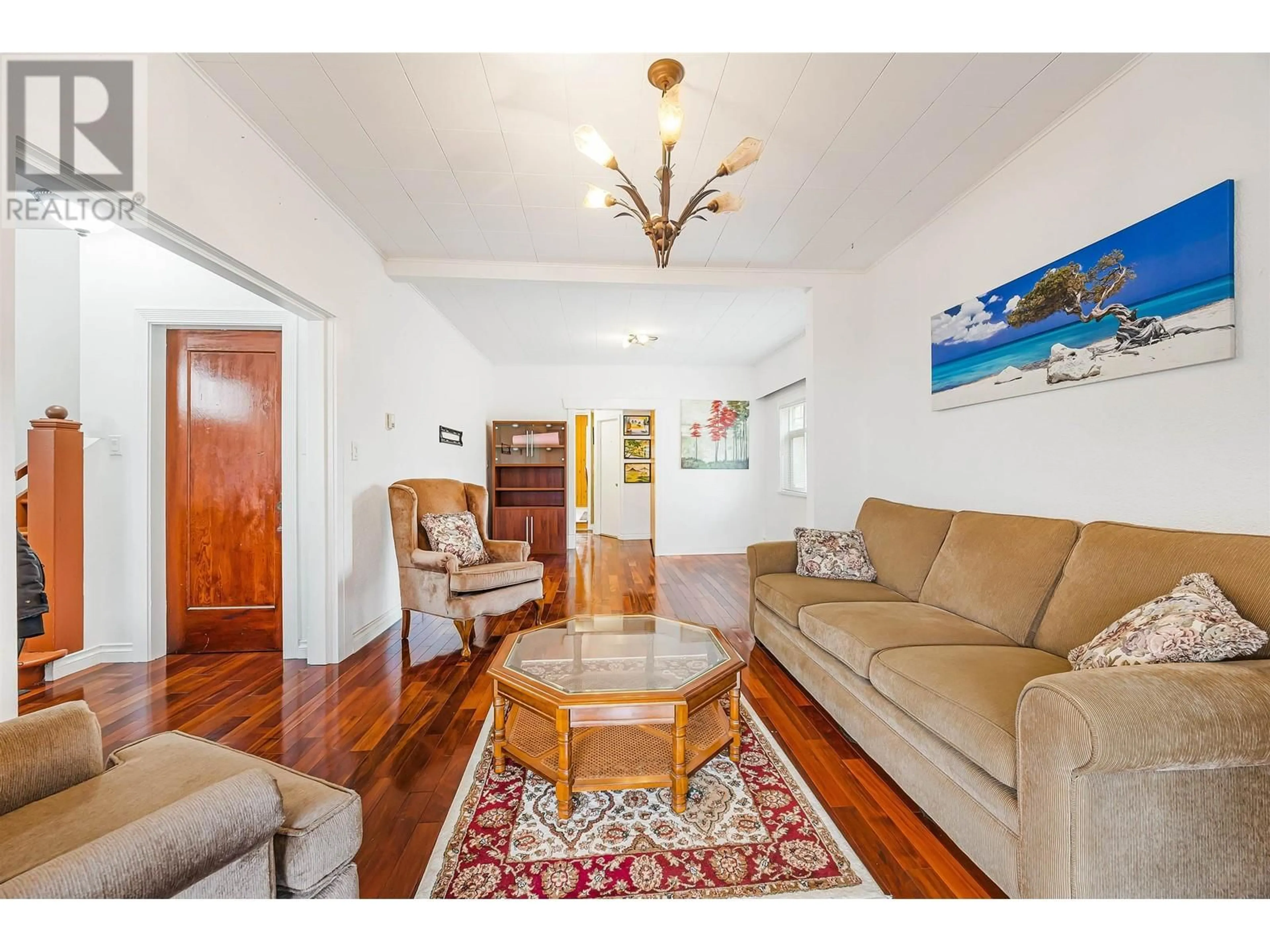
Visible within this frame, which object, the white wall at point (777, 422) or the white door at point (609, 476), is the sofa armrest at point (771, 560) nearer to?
the white wall at point (777, 422)

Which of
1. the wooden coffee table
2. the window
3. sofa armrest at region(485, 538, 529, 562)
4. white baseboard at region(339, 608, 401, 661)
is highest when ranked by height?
the window

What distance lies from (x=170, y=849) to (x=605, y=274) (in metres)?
3.64

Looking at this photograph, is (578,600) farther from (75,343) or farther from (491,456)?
(75,343)

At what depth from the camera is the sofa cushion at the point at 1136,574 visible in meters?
1.38

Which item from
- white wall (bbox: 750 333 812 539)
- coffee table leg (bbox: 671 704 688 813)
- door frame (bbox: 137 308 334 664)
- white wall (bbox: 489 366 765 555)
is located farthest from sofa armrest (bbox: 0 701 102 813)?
white wall (bbox: 489 366 765 555)

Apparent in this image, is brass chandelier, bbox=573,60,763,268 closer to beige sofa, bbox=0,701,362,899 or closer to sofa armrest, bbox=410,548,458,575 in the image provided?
beige sofa, bbox=0,701,362,899

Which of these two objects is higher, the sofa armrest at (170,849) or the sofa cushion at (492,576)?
the sofa armrest at (170,849)

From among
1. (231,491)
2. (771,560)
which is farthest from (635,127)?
(231,491)

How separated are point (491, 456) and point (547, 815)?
5.76m

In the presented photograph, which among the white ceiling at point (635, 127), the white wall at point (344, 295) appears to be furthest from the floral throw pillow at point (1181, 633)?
the white wall at point (344, 295)

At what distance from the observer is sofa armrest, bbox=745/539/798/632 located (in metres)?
3.25

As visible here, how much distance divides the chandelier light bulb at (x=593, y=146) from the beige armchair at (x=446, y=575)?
2.39 meters

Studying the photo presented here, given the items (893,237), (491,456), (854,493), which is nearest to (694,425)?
(491,456)

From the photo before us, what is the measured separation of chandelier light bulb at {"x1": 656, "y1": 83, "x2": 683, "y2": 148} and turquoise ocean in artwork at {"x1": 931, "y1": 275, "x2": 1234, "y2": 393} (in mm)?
1797
